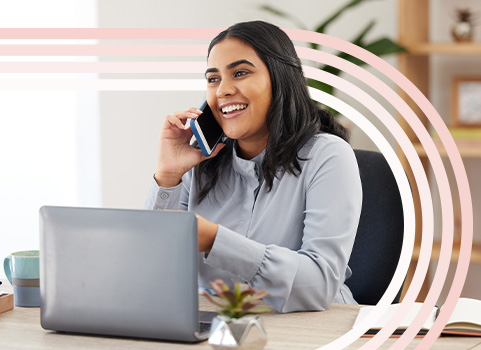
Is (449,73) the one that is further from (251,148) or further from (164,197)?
(164,197)

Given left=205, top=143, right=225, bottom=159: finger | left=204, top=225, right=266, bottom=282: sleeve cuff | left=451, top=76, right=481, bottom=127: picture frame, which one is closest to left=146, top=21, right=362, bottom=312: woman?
left=205, top=143, right=225, bottom=159: finger

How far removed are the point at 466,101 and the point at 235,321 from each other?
2.77 m

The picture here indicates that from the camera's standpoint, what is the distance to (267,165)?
1998 mm

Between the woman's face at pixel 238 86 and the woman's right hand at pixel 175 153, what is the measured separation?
12 cm

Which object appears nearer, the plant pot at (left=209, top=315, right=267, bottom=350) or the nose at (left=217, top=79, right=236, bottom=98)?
the plant pot at (left=209, top=315, right=267, bottom=350)

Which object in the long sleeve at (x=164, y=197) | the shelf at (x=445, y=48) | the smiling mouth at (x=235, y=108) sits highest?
the shelf at (x=445, y=48)

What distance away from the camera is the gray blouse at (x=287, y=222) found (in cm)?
161

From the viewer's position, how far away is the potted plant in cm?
116

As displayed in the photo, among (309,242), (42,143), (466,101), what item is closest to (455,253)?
(466,101)

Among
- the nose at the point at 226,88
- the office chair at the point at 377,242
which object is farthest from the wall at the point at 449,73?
the nose at the point at 226,88

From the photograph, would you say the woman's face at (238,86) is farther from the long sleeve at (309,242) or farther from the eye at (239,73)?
the long sleeve at (309,242)

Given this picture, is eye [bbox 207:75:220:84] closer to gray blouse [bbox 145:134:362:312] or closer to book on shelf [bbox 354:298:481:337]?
gray blouse [bbox 145:134:362:312]

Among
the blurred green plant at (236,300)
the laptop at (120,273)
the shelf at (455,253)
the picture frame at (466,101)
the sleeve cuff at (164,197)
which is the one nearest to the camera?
the blurred green plant at (236,300)

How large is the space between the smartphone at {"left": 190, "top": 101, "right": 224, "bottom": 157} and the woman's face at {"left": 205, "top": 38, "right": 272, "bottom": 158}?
0.05 m
